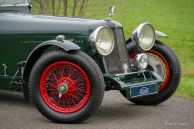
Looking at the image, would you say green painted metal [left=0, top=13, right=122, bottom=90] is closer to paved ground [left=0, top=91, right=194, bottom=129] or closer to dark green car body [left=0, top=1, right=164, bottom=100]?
dark green car body [left=0, top=1, right=164, bottom=100]

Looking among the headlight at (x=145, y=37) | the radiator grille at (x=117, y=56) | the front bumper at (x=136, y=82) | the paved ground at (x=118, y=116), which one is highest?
the headlight at (x=145, y=37)

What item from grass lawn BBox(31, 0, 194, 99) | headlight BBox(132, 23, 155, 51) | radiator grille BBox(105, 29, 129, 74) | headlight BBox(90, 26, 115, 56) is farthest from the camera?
grass lawn BBox(31, 0, 194, 99)

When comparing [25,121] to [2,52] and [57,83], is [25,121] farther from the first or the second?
[2,52]

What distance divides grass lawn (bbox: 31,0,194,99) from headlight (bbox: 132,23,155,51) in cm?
1012

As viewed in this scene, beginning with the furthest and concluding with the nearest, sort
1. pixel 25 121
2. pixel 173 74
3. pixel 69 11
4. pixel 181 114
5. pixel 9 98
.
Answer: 1. pixel 69 11
2. pixel 9 98
3. pixel 173 74
4. pixel 181 114
5. pixel 25 121

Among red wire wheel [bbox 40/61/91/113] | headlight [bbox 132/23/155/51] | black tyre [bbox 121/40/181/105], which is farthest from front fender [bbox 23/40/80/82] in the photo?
black tyre [bbox 121/40/181/105]

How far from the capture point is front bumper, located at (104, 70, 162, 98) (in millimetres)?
6480

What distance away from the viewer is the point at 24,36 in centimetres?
714

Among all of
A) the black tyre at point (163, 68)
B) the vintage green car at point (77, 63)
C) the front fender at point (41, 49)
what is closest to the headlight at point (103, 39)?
the vintage green car at point (77, 63)

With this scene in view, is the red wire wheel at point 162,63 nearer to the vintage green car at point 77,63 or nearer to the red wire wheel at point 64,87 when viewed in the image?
the vintage green car at point 77,63

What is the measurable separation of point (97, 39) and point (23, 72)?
994 mm

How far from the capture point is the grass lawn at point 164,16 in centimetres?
2077

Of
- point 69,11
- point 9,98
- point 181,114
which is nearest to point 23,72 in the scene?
point 9,98

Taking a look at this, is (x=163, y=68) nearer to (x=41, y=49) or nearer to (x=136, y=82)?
(x=136, y=82)
